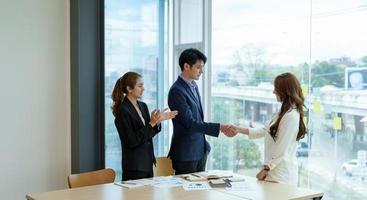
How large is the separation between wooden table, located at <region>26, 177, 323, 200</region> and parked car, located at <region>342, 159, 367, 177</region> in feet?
1.77

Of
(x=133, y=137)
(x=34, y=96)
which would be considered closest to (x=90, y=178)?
(x=133, y=137)

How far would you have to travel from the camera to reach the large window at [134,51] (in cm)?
472

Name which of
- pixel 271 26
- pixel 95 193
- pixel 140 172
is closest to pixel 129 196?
pixel 95 193

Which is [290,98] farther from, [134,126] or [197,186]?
[134,126]

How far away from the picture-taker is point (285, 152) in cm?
311

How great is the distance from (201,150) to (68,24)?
78.0 inches

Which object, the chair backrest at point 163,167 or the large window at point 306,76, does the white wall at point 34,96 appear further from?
the large window at point 306,76

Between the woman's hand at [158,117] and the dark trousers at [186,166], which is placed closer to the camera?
the woman's hand at [158,117]

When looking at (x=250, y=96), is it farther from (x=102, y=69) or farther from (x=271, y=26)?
(x=102, y=69)

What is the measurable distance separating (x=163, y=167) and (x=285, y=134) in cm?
120

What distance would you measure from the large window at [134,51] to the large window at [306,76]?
79 cm

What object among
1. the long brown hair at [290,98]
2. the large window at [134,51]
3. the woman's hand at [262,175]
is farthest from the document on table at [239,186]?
the large window at [134,51]

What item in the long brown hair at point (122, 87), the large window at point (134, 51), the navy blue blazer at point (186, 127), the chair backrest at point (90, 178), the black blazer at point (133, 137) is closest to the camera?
the chair backrest at point (90, 178)

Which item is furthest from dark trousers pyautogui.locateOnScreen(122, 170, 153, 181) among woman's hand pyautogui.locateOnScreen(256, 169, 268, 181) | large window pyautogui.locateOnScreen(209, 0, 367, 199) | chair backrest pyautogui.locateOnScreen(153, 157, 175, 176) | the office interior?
large window pyautogui.locateOnScreen(209, 0, 367, 199)
